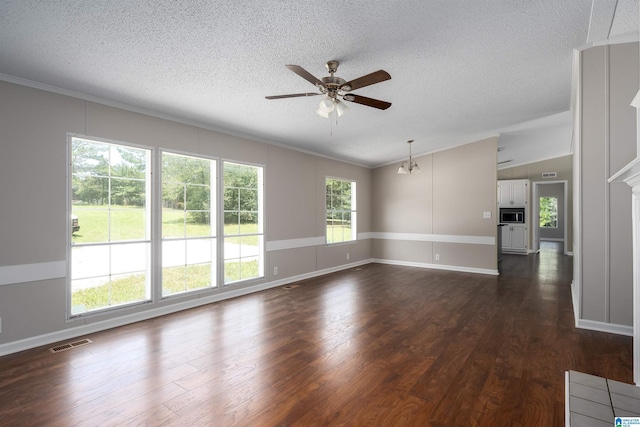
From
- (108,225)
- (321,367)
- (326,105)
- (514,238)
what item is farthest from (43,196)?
(514,238)

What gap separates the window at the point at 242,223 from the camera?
4.91m

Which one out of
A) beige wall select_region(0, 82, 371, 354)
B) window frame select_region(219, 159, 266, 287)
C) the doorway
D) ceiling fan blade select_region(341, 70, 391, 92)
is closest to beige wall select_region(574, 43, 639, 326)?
ceiling fan blade select_region(341, 70, 391, 92)

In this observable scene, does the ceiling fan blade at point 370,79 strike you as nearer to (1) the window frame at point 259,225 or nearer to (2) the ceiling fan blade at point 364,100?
(2) the ceiling fan blade at point 364,100

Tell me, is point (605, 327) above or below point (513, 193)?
below

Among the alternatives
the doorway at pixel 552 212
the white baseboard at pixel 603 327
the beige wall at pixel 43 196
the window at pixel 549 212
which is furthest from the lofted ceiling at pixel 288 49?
the window at pixel 549 212

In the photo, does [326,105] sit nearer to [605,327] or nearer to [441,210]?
[605,327]

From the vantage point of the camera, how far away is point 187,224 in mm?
4383

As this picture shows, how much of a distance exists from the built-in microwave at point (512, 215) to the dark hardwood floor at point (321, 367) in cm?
585

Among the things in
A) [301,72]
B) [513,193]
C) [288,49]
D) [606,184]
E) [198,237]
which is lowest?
[198,237]

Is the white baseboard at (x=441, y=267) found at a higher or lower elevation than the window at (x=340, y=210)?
lower

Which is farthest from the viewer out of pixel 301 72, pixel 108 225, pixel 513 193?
pixel 513 193

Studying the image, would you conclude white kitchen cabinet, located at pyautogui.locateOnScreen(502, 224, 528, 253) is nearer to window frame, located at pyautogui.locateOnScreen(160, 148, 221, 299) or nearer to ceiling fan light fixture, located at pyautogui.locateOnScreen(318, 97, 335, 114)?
window frame, located at pyautogui.locateOnScreen(160, 148, 221, 299)

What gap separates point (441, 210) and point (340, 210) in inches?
95.5

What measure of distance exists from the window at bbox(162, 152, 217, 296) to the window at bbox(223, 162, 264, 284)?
10.2 inches
